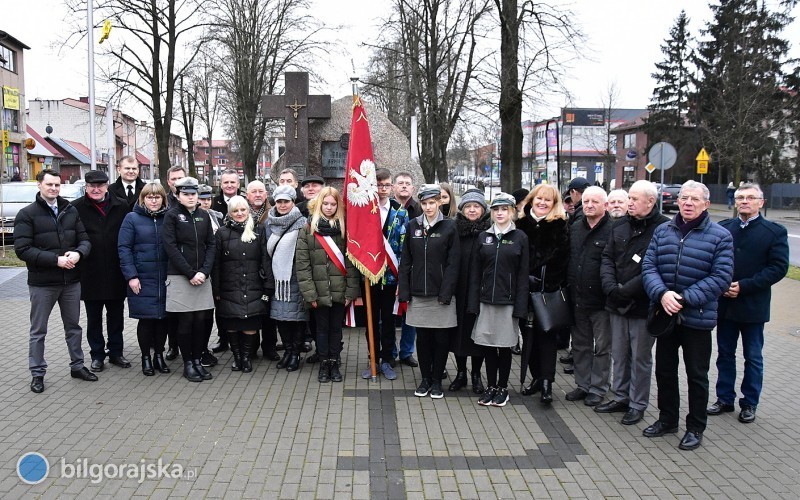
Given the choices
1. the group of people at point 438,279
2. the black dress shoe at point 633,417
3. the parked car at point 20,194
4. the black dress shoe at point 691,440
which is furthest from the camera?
the parked car at point 20,194

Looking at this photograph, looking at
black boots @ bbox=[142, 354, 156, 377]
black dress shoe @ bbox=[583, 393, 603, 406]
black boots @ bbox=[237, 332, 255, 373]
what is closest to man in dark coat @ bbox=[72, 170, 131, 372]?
black boots @ bbox=[142, 354, 156, 377]

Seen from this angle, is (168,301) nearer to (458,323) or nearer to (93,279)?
(93,279)

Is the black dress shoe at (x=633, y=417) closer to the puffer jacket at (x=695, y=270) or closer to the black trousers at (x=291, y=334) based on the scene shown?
the puffer jacket at (x=695, y=270)

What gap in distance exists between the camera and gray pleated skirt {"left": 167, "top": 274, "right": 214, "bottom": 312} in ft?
20.4

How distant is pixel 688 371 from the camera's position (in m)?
4.88

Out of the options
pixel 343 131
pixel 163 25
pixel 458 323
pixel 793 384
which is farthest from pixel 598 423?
pixel 163 25

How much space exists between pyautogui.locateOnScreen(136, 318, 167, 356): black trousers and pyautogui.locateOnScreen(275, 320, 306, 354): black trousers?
1.16 m

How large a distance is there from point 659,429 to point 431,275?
2237 millimetres

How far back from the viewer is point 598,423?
534cm

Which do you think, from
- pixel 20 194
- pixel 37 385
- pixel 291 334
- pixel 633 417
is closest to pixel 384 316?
pixel 291 334

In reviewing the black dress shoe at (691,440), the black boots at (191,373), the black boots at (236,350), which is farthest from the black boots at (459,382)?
the black boots at (191,373)

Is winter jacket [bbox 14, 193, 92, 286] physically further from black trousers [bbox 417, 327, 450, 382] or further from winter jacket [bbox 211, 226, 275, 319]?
black trousers [bbox 417, 327, 450, 382]

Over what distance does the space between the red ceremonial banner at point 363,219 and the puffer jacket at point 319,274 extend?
0.66 feet

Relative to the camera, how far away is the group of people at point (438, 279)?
16.5ft
